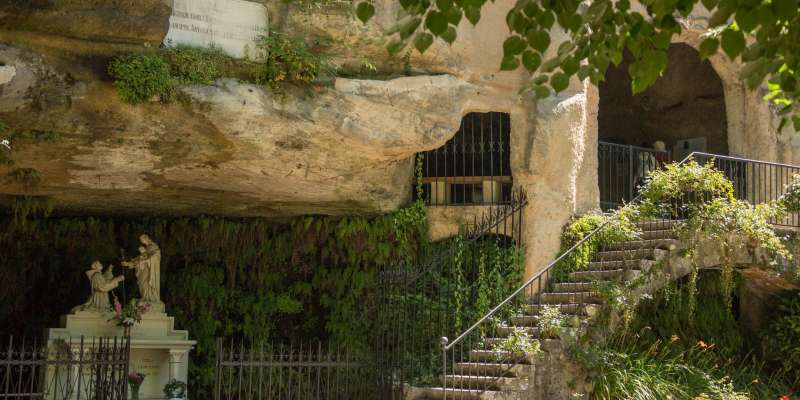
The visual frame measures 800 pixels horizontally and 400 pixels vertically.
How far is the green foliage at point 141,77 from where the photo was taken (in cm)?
1145

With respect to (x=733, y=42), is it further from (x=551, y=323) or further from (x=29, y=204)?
(x=29, y=204)

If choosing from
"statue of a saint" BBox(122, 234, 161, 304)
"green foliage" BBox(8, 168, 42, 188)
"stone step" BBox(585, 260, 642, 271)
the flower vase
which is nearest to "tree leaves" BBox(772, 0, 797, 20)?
"stone step" BBox(585, 260, 642, 271)

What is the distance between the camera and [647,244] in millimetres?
13773

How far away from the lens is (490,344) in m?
12.8

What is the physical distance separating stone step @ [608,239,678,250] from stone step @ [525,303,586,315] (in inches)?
52.7

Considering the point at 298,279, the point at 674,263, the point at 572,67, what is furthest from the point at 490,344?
the point at 572,67

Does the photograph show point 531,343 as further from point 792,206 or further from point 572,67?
point 572,67

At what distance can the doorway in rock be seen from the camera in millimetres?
19719

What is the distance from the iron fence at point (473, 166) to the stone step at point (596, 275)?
2116 millimetres

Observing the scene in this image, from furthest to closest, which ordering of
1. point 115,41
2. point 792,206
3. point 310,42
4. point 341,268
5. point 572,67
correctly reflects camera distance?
point 341,268 < point 792,206 < point 310,42 < point 115,41 < point 572,67

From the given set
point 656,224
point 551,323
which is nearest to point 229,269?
point 551,323

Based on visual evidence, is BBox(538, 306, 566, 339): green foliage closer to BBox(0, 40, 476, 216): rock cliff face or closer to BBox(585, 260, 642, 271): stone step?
BBox(585, 260, 642, 271): stone step

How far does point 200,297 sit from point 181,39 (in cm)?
458

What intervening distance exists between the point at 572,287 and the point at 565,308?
1.86 feet
